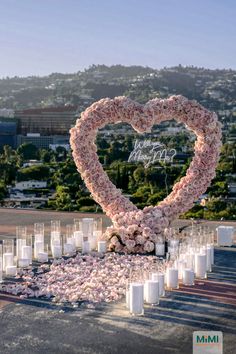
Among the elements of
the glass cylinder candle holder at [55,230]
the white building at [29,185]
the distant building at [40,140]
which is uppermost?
the distant building at [40,140]

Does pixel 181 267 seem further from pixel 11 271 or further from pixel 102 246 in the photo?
pixel 11 271

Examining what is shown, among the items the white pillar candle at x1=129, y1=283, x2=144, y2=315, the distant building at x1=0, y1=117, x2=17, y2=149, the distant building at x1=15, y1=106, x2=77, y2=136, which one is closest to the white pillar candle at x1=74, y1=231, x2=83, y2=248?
the white pillar candle at x1=129, y1=283, x2=144, y2=315

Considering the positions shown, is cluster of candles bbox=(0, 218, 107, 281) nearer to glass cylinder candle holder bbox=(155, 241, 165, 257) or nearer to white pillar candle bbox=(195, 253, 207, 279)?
glass cylinder candle holder bbox=(155, 241, 165, 257)

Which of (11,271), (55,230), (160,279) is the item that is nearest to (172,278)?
(160,279)

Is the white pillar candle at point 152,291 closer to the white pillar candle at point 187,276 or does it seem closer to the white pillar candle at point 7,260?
the white pillar candle at point 187,276

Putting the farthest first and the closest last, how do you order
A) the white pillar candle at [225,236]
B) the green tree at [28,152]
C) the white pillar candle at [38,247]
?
the green tree at [28,152]
the white pillar candle at [225,236]
the white pillar candle at [38,247]

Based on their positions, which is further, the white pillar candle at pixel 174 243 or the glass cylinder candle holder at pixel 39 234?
the glass cylinder candle holder at pixel 39 234

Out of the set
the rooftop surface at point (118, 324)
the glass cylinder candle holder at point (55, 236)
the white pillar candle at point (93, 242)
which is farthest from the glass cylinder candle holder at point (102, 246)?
the rooftop surface at point (118, 324)
